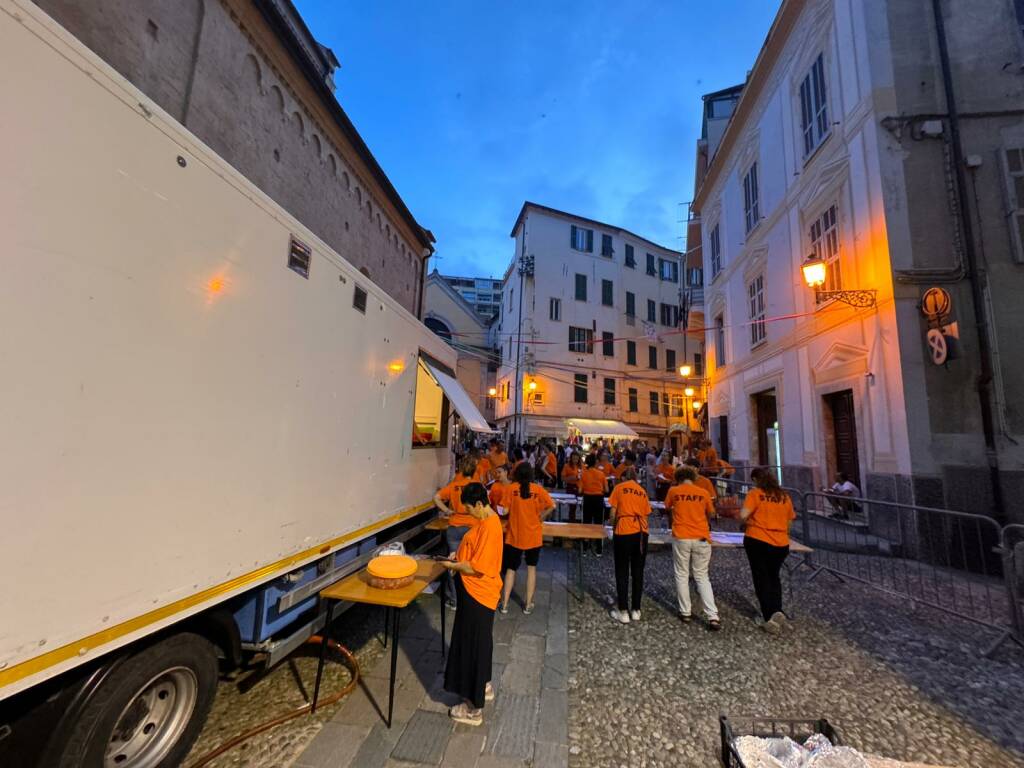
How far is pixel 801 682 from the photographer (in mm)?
4125

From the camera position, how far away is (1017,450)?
7551 mm

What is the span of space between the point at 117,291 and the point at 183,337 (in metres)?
0.36

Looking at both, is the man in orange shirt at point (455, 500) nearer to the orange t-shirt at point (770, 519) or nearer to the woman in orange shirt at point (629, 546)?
the woman in orange shirt at point (629, 546)

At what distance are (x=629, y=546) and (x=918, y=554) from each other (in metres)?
5.69

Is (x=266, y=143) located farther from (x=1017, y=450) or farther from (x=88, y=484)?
(x=1017, y=450)

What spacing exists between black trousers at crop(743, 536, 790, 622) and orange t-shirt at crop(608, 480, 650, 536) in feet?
4.47

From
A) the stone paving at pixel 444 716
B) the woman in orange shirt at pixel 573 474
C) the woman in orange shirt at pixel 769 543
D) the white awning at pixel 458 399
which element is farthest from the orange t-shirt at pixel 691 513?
the woman in orange shirt at pixel 573 474

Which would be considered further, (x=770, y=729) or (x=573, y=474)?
(x=573, y=474)

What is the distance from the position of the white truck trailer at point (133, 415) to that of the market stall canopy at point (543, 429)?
2460 centimetres

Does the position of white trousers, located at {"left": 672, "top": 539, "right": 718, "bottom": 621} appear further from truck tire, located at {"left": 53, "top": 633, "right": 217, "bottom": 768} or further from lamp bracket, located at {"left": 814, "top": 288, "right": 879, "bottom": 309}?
lamp bracket, located at {"left": 814, "top": 288, "right": 879, "bottom": 309}

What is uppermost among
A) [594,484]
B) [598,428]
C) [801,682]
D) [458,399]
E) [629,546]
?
[598,428]

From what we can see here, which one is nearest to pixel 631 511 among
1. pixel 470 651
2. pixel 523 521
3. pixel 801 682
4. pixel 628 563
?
pixel 628 563

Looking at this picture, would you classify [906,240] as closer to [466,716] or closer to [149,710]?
[466,716]

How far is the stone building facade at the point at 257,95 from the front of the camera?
534cm
